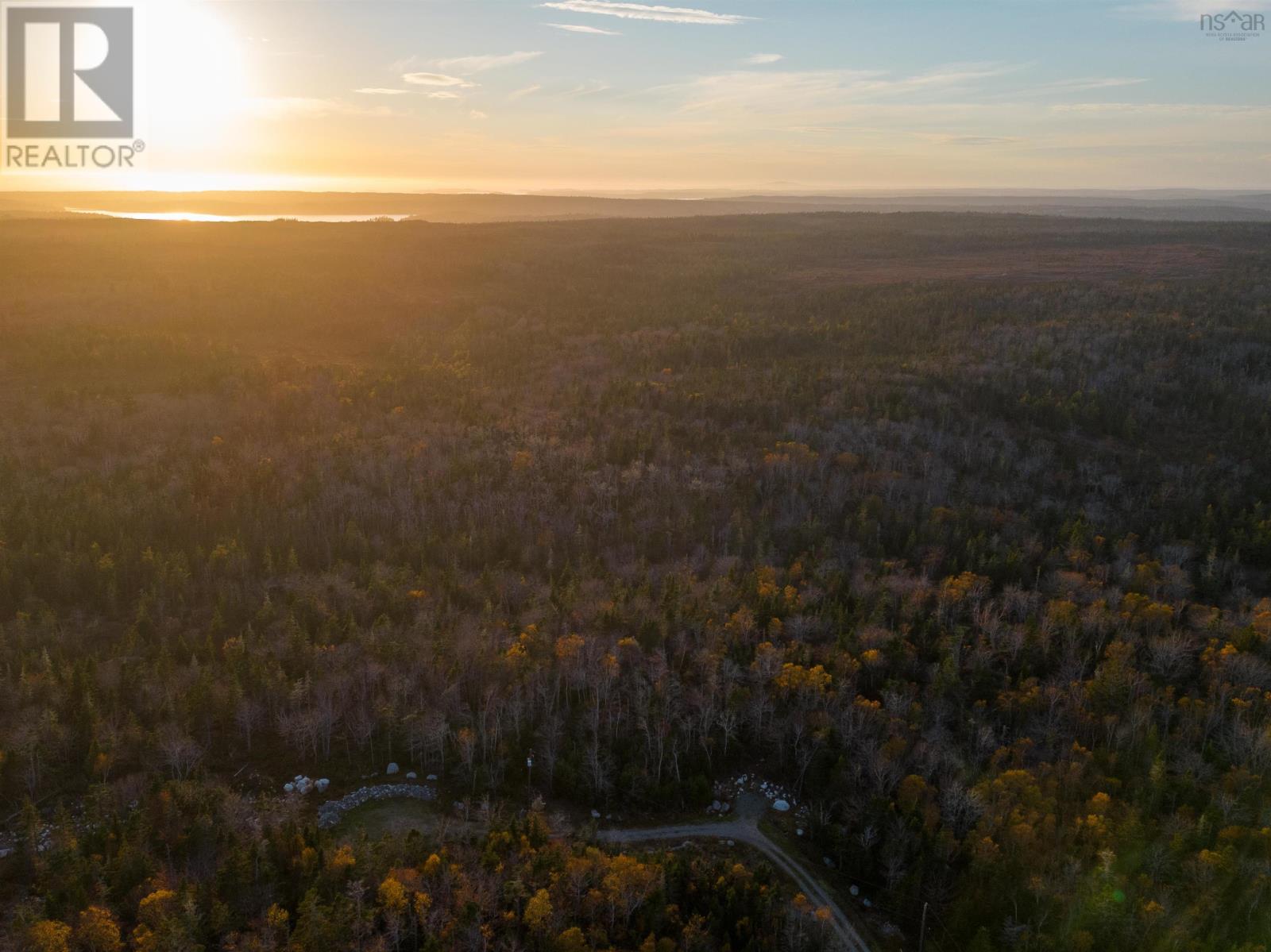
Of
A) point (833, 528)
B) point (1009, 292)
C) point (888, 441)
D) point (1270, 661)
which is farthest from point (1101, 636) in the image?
point (1009, 292)

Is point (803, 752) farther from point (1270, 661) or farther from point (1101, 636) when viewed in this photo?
point (1270, 661)

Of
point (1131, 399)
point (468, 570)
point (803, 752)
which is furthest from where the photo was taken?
point (1131, 399)

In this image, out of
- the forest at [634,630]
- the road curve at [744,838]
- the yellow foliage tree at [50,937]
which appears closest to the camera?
the yellow foliage tree at [50,937]

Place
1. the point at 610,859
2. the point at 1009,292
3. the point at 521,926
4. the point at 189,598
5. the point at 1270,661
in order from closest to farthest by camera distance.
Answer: the point at 521,926 < the point at 610,859 < the point at 1270,661 < the point at 189,598 < the point at 1009,292

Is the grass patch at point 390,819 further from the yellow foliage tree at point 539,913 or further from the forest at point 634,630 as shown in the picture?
the yellow foliage tree at point 539,913

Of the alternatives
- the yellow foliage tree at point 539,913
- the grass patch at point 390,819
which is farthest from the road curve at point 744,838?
the grass patch at point 390,819

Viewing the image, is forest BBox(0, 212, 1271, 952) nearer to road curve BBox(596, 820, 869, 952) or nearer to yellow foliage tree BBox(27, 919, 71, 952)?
yellow foliage tree BBox(27, 919, 71, 952)

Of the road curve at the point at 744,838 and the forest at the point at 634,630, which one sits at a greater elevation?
the forest at the point at 634,630

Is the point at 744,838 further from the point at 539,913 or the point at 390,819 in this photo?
the point at 390,819

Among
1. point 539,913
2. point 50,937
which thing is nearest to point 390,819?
point 539,913
